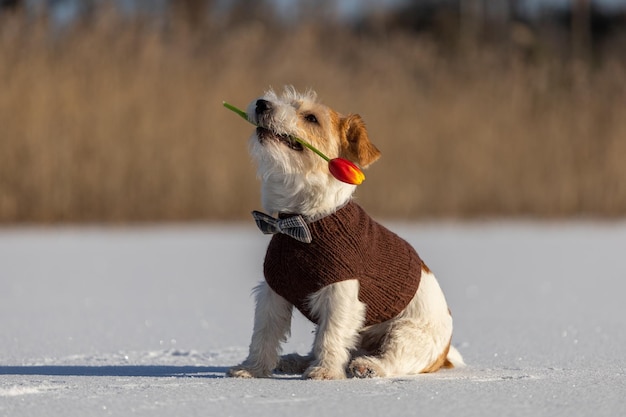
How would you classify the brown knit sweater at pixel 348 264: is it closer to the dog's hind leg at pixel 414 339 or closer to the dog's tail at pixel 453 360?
the dog's hind leg at pixel 414 339

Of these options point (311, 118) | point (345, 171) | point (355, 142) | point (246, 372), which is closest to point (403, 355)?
point (246, 372)

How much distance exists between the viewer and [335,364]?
11.1ft

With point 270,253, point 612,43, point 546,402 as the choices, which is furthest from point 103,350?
point 612,43

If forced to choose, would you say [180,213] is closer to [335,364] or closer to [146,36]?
[146,36]

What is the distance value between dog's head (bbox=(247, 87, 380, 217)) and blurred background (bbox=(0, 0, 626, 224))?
5.80 m

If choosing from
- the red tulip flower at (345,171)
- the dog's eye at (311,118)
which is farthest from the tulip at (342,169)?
the dog's eye at (311,118)

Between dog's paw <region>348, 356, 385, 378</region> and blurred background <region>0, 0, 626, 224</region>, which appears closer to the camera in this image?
dog's paw <region>348, 356, 385, 378</region>

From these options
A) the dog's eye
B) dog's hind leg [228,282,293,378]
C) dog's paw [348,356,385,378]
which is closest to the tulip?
the dog's eye

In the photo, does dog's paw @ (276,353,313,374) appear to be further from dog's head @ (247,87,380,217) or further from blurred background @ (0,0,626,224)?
blurred background @ (0,0,626,224)

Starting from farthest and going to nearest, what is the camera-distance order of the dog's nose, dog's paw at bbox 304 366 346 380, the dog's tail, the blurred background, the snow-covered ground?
the blurred background
the dog's tail
the dog's nose
dog's paw at bbox 304 366 346 380
the snow-covered ground

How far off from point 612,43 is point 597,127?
2.29m

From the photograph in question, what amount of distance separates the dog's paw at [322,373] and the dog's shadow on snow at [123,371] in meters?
0.31

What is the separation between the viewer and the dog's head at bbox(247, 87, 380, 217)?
136 inches

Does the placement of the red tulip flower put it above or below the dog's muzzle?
below
